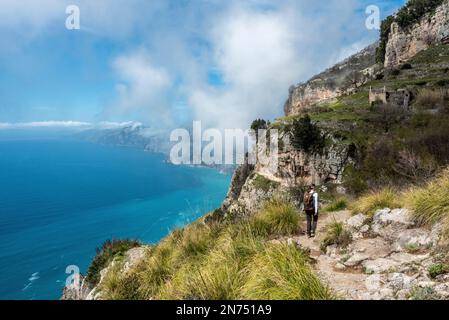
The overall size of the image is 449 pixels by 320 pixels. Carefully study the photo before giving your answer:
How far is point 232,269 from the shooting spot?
5336 mm

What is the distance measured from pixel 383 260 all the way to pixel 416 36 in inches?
3292

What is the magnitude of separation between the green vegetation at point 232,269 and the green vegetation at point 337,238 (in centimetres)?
118

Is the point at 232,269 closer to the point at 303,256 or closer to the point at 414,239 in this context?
the point at 303,256

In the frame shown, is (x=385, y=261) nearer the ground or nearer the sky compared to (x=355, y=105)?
nearer the ground

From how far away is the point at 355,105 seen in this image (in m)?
54.4

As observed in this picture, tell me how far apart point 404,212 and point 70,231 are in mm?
105156

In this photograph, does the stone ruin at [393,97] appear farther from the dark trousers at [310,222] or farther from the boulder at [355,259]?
the boulder at [355,259]

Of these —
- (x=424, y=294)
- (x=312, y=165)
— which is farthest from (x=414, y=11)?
(x=424, y=294)

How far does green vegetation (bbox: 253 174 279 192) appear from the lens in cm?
4572

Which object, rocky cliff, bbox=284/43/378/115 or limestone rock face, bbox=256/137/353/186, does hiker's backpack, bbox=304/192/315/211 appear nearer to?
Result: limestone rock face, bbox=256/137/353/186

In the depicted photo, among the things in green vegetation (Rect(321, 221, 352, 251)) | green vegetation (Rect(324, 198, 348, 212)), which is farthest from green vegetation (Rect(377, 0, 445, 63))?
green vegetation (Rect(321, 221, 352, 251))

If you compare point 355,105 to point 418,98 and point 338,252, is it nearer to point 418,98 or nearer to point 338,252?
point 418,98

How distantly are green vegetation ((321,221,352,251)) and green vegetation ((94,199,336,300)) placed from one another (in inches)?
46.4
